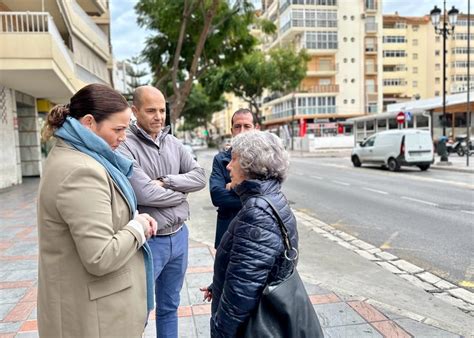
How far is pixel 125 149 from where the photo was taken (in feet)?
8.42

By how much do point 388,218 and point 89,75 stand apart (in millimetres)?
14993

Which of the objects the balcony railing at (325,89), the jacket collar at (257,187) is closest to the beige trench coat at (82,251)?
the jacket collar at (257,187)

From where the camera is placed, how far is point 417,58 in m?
68.7

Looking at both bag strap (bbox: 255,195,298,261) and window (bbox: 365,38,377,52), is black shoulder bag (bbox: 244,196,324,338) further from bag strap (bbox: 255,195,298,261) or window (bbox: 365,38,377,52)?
window (bbox: 365,38,377,52)

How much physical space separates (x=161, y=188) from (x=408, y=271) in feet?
12.4

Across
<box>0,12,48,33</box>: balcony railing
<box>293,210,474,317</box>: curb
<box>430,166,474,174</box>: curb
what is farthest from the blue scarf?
<box>430,166,474,174</box>: curb

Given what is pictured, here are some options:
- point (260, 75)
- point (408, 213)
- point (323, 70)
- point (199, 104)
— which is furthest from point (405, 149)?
point (199, 104)

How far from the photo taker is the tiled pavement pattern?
327cm

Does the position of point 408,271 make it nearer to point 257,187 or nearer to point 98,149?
point 257,187

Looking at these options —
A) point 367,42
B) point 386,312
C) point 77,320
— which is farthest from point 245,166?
point 367,42

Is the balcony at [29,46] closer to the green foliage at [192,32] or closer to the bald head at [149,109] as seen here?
the green foliage at [192,32]

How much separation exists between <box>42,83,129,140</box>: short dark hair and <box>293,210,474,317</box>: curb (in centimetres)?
377

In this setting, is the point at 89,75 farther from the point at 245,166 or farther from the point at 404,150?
the point at 245,166

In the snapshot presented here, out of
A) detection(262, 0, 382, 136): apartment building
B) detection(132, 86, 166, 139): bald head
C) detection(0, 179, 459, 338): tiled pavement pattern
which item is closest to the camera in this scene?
detection(132, 86, 166, 139): bald head
